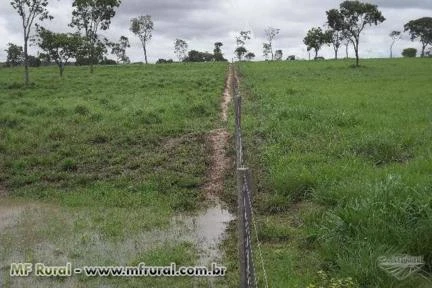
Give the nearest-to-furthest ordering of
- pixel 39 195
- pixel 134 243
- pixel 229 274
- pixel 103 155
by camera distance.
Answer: pixel 229 274 < pixel 134 243 < pixel 39 195 < pixel 103 155

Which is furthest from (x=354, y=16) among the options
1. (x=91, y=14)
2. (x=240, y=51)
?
(x=240, y=51)

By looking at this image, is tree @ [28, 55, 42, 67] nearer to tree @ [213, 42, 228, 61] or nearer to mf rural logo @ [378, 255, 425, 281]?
tree @ [213, 42, 228, 61]

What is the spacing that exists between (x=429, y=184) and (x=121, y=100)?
19.8m

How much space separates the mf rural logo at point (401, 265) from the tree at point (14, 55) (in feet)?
337

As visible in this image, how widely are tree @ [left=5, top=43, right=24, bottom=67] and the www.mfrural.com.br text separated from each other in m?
100

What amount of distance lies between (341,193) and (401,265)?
9.35 ft

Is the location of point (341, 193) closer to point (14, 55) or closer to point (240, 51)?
point (14, 55)

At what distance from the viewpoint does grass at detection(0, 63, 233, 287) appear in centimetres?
781

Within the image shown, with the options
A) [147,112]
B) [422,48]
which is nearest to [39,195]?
[147,112]

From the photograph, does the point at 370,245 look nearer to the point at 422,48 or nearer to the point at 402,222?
the point at 402,222

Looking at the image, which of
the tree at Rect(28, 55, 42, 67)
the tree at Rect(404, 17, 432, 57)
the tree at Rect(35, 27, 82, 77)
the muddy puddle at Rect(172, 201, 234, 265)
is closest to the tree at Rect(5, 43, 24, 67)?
the tree at Rect(28, 55, 42, 67)

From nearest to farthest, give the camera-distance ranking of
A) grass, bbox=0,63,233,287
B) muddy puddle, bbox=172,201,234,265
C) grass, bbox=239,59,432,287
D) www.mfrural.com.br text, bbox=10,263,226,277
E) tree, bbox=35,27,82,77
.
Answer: grass, bbox=239,59,432,287
www.mfrural.com.br text, bbox=10,263,226,277
muddy puddle, bbox=172,201,234,265
grass, bbox=0,63,233,287
tree, bbox=35,27,82,77

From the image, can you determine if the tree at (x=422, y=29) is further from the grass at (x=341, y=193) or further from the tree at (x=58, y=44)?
the grass at (x=341, y=193)

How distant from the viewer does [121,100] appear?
2608 centimetres
